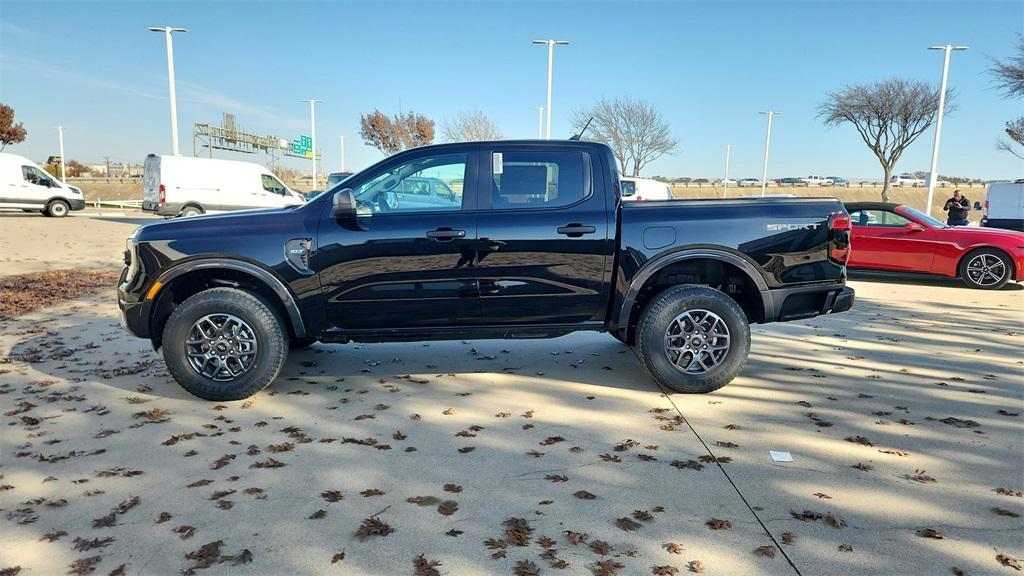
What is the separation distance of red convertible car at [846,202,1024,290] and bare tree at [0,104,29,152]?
52821 millimetres

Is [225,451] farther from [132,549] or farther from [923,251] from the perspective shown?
[923,251]

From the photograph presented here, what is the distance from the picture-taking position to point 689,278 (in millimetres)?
5016

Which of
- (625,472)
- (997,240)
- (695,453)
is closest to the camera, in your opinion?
(625,472)

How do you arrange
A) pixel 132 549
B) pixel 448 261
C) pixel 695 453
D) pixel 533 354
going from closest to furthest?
pixel 132 549, pixel 695 453, pixel 448 261, pixel 533 354

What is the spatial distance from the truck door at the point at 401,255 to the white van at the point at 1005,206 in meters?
18.8

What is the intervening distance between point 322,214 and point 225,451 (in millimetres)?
1758

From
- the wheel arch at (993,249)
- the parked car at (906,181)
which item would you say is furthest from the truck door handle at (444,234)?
the parked car at (906,181)

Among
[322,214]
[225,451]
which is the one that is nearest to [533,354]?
[322,214]

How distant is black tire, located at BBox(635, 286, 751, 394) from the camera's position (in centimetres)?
458

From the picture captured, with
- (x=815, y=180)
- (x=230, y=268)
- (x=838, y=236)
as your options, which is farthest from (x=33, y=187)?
(x=815, y=180)

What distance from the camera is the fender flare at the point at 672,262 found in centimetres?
457

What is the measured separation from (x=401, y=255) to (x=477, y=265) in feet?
1.81

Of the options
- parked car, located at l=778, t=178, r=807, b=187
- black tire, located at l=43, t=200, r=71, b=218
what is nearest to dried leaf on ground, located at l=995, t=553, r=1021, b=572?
black tire, located at l=43, t=200, r=71, b=218

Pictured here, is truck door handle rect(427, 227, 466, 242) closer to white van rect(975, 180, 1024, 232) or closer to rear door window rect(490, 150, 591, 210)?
rear door window rect(490, 150, 591, 210)
